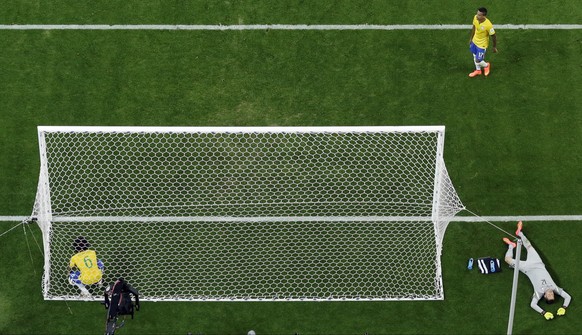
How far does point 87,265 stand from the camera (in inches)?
653

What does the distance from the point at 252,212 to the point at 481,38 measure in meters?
4.73

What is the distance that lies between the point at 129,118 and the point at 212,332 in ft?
13.0

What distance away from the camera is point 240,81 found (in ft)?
61.0

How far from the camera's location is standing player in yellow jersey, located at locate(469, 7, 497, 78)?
702 inches

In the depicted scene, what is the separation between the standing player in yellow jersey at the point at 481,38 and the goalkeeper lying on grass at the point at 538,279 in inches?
122

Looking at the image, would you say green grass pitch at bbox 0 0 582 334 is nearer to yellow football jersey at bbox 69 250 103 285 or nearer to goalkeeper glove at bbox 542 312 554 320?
goalkeeper glove at bbox 542 312 554 320

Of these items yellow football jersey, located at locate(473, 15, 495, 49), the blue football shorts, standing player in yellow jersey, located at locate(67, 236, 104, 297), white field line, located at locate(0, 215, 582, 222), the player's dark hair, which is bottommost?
standing player in yellow jersey, located at locate(67, 236, 104, 297)

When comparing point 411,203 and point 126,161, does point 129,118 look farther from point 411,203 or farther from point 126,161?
point 411,203

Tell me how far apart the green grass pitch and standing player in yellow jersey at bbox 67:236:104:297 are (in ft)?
1.22

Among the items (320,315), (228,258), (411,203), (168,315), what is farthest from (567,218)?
(168,315)

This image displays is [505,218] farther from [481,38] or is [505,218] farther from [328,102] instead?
[328,102]

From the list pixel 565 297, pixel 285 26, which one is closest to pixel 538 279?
pixel 565 297

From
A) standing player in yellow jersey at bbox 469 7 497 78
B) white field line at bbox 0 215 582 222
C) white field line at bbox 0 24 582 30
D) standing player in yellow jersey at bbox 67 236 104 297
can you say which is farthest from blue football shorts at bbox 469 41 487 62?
standing player in yellow jersey at bbox 67 236 104 297

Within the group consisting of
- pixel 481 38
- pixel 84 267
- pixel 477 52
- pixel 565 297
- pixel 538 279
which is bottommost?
pixel 565 297
